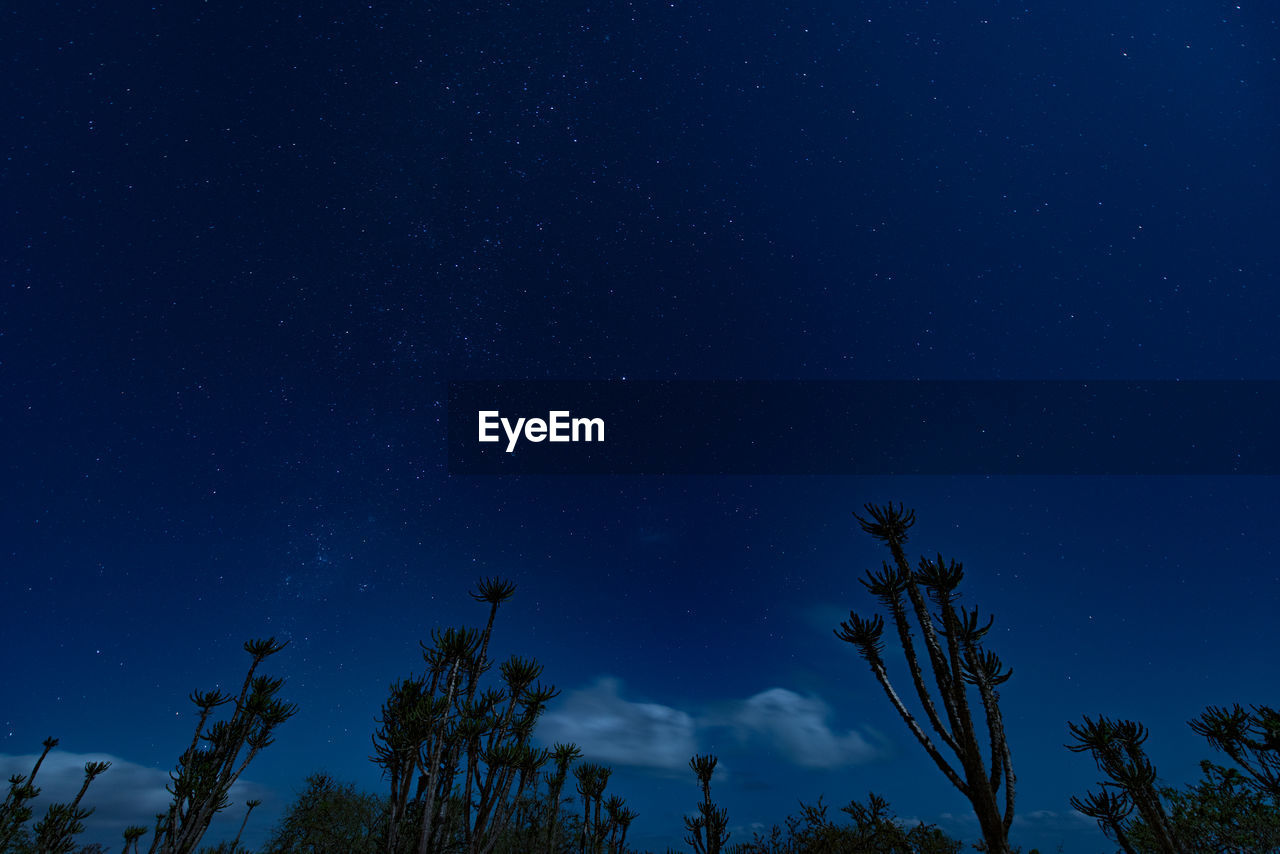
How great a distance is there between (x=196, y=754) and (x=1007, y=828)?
21.6 meters

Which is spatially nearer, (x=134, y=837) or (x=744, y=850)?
(x=744, y=850)

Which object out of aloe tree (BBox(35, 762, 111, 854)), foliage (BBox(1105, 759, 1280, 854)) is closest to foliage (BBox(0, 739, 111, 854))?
aloe tree (BBox(35, 762, 111, 854))

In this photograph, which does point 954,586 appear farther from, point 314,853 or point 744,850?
point 314,853

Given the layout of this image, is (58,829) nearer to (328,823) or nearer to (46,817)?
(46,817)

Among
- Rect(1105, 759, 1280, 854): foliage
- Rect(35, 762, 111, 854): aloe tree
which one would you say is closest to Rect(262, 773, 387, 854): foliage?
Rect(35, 762, 111, 854): aloe tree

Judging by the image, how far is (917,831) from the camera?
60.4 ft

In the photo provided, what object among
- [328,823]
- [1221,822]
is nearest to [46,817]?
[328,823]

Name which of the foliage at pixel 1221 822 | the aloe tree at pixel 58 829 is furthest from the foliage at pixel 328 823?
the foliage at pixel 1221 822

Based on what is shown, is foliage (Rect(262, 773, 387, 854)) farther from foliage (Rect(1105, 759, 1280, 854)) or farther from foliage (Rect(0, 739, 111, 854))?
foliage (Rect(1105, 759, 1280, 854))

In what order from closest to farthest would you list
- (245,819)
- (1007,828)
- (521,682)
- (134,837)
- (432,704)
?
(1007,828) → (432,704) → (521,682) → (134,837) → (245,819)

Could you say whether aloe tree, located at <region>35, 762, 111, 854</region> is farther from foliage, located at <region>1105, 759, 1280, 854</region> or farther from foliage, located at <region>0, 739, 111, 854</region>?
foliage, located at <region>1105, 759, 1280, 854</region>

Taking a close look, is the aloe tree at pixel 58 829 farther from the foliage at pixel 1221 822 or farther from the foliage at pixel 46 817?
the foliage at pixel 1221 822

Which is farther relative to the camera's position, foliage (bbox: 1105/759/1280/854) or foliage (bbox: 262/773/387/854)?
foliage (bbox: 262/773/387/854)

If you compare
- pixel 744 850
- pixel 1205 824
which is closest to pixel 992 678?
pixel 1205 824
